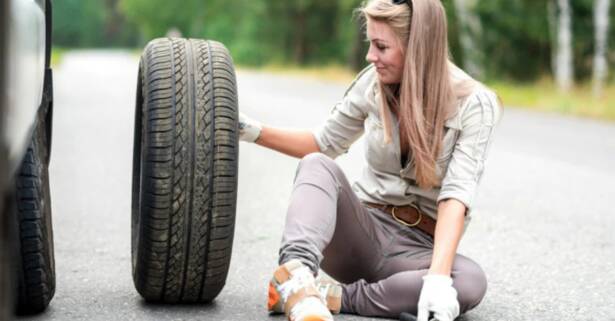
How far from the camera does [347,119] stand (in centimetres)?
399

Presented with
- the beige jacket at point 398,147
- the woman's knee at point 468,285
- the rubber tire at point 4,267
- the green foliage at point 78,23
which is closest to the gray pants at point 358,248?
the woman's knee at point 468,285

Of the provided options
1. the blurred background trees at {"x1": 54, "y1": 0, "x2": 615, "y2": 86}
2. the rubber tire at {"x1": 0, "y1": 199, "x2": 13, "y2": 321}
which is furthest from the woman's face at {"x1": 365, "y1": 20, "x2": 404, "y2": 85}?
the rubber tire at {"x1": 0, "y1": 199, "x2": 13, "y2": 321}

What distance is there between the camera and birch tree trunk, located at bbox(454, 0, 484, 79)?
25228 mm

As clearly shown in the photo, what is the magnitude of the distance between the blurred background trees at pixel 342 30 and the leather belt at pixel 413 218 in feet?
2.42

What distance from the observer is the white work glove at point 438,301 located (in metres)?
3.34

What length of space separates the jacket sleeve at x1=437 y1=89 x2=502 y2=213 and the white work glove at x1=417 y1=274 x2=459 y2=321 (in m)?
0.29

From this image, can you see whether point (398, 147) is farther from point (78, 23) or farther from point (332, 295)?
point (78, 23)

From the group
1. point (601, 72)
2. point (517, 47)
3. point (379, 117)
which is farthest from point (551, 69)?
point (379, 117)

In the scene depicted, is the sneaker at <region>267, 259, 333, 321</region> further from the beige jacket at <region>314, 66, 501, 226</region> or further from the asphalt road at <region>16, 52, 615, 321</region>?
the beige jacket at <region>314, 66, 501, 226</region>

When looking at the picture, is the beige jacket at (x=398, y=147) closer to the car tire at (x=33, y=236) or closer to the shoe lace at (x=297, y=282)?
the shoe lace at (x=297, y=282)

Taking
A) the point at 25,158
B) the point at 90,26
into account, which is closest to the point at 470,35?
the point at 25,158

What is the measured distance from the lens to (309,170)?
3627mm

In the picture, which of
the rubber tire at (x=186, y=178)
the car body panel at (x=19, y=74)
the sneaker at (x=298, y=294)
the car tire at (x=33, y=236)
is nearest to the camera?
the car body panel at (x=19, y=74)

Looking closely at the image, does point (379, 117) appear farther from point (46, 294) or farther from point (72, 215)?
point (72, 215)
